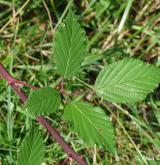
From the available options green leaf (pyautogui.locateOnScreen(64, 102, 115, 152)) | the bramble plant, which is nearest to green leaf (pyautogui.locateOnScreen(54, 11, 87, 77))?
the bramble plant

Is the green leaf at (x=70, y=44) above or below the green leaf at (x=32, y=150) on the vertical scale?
above

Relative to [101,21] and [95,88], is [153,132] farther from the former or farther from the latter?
[95,88]

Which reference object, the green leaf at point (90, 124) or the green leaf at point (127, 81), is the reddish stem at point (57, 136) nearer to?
the green leaf at point (90, 124)

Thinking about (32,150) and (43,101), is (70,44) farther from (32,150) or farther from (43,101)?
(32,150)

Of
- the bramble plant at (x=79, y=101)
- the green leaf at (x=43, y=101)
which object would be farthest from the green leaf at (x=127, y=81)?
the green leaf at (x=43, y=101)

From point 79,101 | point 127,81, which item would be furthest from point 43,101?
point 127,81

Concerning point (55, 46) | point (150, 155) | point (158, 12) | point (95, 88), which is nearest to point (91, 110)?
point (95, 88)

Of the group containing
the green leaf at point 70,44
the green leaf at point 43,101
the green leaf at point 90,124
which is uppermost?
the green leaf at point 70,44
